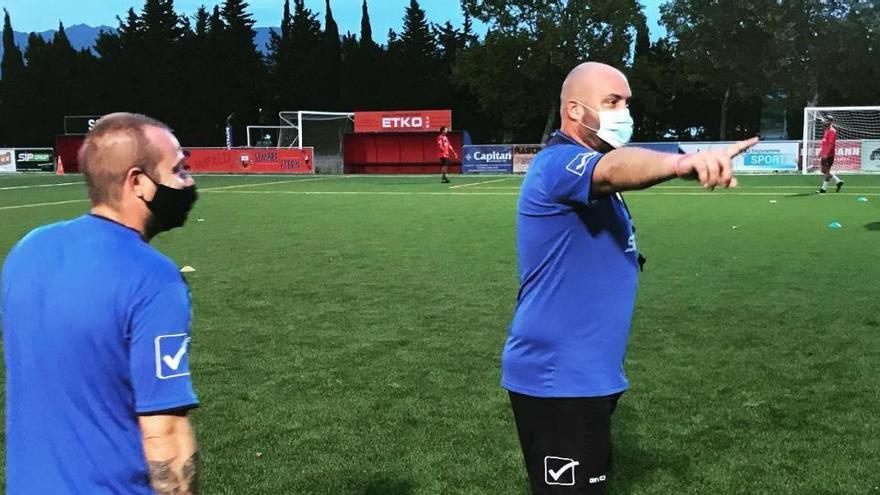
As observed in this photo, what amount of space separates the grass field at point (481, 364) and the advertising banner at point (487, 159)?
22.3m

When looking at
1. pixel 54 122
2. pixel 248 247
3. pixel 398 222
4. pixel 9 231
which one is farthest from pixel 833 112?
pixel 54 122

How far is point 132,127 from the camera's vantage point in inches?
79.0

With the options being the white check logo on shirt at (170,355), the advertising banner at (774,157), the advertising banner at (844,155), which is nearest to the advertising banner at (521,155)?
the advertising banner at (774,157)

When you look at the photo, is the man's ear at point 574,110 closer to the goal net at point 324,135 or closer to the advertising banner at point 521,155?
the advertising banner at point 521,155

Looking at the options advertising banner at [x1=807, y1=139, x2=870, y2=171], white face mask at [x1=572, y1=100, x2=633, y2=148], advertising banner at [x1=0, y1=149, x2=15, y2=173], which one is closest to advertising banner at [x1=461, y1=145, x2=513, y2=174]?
advertising banner at [x1=807, y1=139, x2=870, y2=171]

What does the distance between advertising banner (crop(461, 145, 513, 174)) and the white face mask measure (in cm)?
3328

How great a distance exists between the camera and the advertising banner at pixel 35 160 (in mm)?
43656

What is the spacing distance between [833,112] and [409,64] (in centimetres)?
3946

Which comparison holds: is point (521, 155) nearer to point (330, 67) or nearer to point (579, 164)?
point (579, 164)

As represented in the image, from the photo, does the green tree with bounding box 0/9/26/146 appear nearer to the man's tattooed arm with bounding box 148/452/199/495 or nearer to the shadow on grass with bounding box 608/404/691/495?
the shadow on grass with bounding box 608/404/691/495

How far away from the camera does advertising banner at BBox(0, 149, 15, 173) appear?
144 feet

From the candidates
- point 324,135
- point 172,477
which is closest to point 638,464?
point 172,477

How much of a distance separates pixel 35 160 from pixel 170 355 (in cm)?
4692

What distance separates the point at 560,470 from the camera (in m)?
2.72
